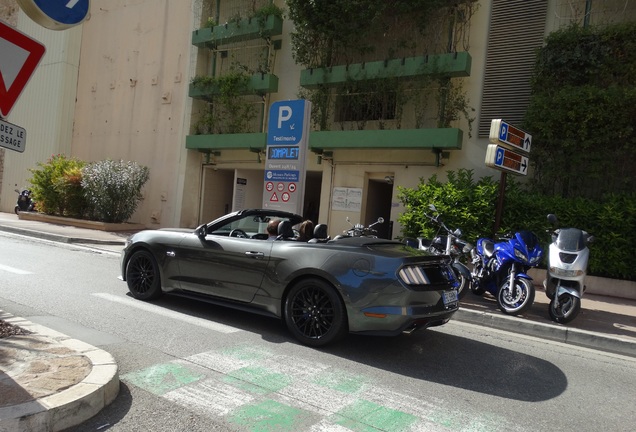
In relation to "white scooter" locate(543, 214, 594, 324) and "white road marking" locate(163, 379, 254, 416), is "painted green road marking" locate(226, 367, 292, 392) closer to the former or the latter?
"white road marking" locate(163, 379, 254, 416)

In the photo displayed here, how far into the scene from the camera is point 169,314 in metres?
5.98

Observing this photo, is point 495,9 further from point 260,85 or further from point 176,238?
point 176,238

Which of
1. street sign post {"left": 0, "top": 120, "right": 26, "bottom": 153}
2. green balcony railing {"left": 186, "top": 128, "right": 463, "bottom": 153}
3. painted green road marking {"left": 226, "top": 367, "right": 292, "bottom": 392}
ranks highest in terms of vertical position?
green balcony railing {"left": 186, "top": 128, "right": 463, "bottom": 153}

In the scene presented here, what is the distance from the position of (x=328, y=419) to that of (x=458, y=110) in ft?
37.5

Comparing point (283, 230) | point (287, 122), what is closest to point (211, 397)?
point (283, 230)

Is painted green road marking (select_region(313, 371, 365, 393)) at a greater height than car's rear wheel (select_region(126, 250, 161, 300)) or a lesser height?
lesser

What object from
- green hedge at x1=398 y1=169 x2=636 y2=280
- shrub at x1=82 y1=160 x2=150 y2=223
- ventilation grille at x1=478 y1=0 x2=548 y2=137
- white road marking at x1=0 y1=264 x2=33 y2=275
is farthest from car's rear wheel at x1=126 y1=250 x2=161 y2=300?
shrub at x1=82 y1=160 x2=150 y2=223

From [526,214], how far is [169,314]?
813cm

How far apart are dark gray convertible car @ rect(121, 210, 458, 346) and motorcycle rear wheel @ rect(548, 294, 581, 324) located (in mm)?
2571

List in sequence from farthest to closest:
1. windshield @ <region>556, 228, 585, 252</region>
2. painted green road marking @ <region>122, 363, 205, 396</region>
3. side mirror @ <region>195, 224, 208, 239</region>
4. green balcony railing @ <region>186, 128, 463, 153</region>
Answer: green balcony railing @ <region>186, 128, 463, 153</region>
windshield @ <region>556, 228, 585, 252</region>
side mirror @ <region>195, 224, 208, 239</region>
painted green road marking @ <region>122, 363, 205, 396</region>

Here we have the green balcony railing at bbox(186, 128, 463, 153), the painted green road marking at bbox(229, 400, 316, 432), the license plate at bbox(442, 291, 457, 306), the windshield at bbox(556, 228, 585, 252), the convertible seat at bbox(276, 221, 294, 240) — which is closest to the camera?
the painted green road marking at bbox(229, 400, 316, 432)

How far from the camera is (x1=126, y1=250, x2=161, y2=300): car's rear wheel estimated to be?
6.40 m

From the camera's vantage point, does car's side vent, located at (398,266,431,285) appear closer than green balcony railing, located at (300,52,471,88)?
Yes

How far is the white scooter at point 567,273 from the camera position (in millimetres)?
6617
